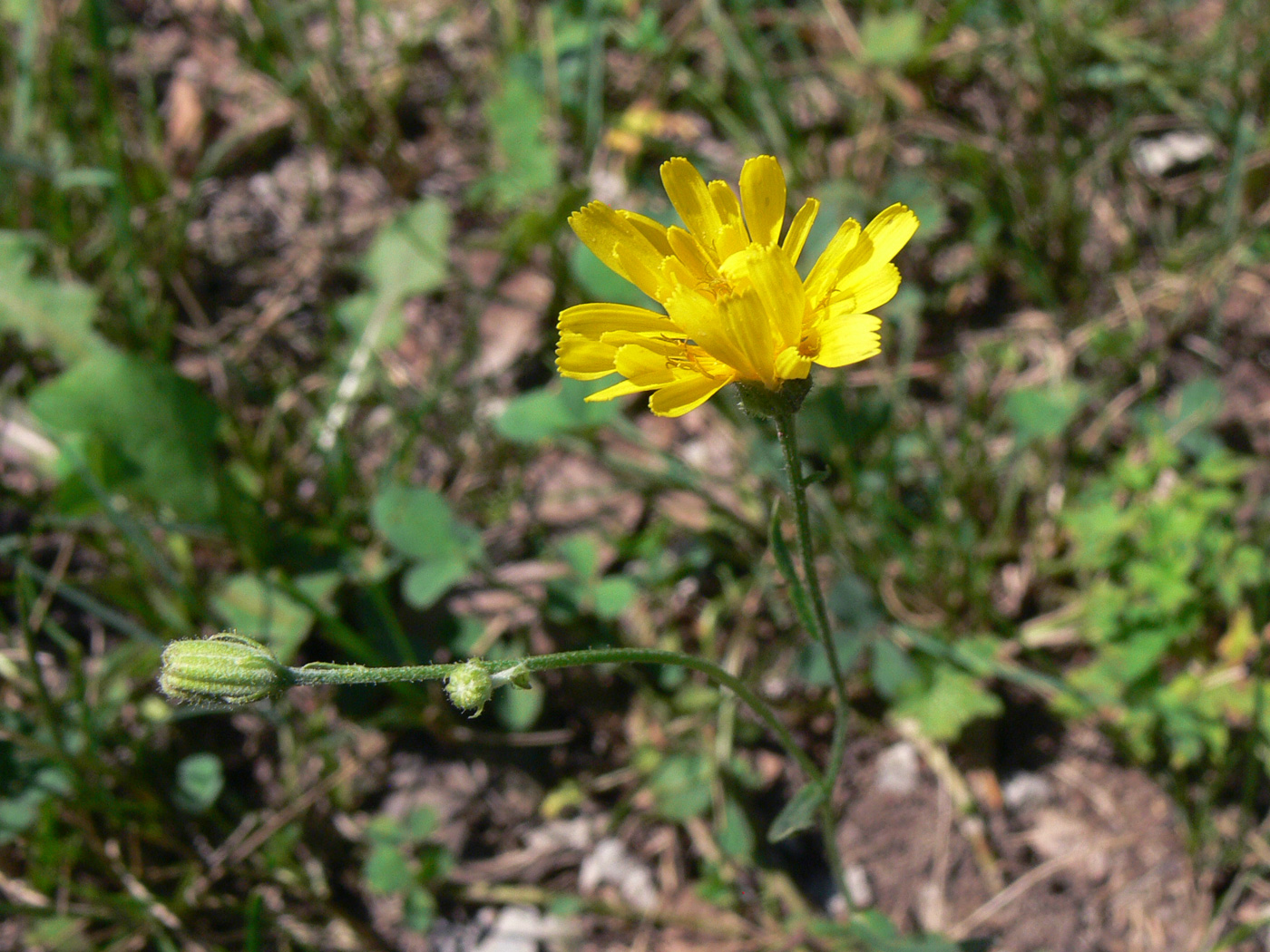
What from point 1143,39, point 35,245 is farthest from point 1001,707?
point 35,245

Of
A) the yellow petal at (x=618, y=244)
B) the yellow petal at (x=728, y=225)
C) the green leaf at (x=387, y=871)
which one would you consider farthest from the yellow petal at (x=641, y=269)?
the green leaf at (x=387, y=871)

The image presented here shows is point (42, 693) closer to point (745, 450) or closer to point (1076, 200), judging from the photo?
point (745, 450)

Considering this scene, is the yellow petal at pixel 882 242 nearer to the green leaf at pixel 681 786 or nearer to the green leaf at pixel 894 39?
the green leaf at pixel 681 786

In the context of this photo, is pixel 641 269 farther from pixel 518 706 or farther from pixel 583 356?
pixel 518 706

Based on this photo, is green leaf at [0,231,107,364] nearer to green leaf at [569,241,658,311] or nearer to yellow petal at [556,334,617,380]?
green leaf at [569,241,658,311]

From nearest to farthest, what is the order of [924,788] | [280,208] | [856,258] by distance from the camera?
[856,258] → [924,788] → [280,208]

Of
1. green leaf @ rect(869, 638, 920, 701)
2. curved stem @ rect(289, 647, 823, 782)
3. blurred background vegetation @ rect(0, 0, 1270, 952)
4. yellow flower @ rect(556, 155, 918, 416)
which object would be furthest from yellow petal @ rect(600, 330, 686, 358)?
green leaf @ rect(869, 638, 920, 701)

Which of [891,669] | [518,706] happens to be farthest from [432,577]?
[891,669]
